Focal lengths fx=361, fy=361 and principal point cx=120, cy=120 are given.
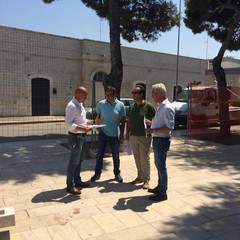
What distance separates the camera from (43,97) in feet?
81.1

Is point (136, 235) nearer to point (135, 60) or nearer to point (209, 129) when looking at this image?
point (209, 129)

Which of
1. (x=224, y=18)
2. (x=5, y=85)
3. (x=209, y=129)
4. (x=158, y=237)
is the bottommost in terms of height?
(x=158, y=237)

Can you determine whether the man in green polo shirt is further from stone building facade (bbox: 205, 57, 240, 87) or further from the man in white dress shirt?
stone building facade (bbox: 205, 57, 240, 87)

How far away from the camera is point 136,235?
4246 millimetres

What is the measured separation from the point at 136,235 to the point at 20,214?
5.45 ft

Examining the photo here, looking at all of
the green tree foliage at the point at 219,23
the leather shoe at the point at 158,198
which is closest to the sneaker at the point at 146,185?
the leather shoe at the point at 158,198

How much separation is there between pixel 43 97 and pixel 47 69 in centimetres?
201

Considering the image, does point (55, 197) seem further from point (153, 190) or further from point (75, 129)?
point (153, 190)

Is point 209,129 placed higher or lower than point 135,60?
lower

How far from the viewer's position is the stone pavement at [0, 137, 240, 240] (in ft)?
14.2

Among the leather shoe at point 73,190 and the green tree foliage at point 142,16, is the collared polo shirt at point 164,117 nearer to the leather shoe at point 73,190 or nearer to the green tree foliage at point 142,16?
the leather shoe at point 73,190

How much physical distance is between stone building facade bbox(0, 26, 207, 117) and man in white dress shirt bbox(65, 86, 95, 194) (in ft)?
45.5

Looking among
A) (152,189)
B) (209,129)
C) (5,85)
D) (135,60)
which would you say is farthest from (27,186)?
(135,60)

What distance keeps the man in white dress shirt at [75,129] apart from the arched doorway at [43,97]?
59.8 ft
